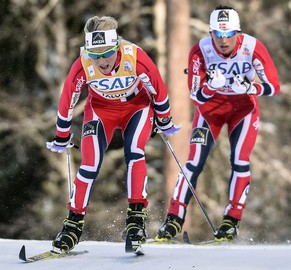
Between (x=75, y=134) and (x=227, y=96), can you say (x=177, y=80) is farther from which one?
(x=227, y=96)

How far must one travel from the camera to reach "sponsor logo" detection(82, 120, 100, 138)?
29.2ft

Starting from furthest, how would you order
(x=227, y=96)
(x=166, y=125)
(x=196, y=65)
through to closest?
(x=227, y=96) → (x=196, y=65) → (x=166, y=125)

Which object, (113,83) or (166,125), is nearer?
(113,83)

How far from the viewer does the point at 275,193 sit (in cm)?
2239

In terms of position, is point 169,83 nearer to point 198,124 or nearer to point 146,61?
point 198,124

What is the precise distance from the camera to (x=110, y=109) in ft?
29.5

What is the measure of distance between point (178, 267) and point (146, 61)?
170 centimetres

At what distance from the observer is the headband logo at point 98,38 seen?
27.8ft

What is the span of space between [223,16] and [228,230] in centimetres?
191

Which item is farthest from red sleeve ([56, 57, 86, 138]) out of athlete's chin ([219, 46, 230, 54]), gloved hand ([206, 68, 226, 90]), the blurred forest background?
the blurred forest background

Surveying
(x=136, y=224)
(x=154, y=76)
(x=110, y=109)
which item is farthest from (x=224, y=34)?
(x=136, y=224)

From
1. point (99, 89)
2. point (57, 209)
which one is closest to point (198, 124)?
point (99, 89)

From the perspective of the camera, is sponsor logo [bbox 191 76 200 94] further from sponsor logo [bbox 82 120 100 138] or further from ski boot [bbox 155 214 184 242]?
sponsor logo [bbox 82 120 100 138]

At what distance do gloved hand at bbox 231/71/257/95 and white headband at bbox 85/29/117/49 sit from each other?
5.06ft
